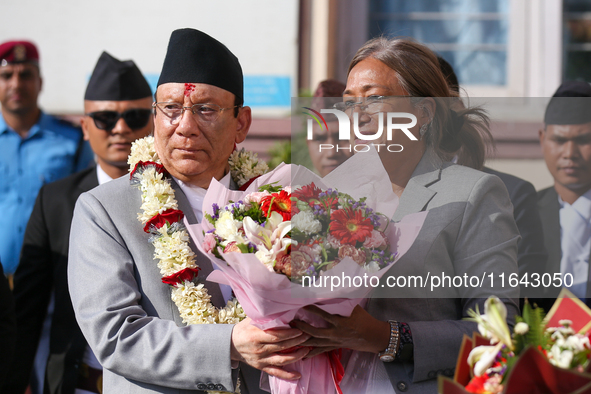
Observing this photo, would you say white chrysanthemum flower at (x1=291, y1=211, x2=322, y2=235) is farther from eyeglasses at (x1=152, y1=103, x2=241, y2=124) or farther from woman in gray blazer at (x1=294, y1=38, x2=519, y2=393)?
eyeglasses at (x1=152, y1=103, x2=241, y2=124)

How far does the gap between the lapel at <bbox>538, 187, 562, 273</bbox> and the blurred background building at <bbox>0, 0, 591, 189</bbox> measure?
3.28 meters

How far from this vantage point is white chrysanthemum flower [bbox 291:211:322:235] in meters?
1.67

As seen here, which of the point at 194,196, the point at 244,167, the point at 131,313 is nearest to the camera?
the point at 131,313

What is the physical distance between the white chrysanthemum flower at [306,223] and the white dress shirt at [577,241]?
0.86 metres

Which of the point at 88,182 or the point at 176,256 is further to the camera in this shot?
the point at 88,182

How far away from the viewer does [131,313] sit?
1.93 m

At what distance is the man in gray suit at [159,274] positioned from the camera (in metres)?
1.87

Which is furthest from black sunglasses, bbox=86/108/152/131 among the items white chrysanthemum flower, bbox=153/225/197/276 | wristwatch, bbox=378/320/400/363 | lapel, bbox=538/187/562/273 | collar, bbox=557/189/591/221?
collar, bbox=557/189/591/221

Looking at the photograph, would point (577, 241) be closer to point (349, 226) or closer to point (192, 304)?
point (349, 226)

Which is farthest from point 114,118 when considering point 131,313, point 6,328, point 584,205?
point 584,205

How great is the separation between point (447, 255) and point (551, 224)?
58cm

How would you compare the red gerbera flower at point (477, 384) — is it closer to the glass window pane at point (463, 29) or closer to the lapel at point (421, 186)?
the lapel at point (421, 186)

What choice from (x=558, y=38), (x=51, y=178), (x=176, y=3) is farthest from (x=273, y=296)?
(x=558, y=38)

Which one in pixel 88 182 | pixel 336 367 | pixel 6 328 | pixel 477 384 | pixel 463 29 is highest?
pixel 463 29
